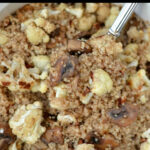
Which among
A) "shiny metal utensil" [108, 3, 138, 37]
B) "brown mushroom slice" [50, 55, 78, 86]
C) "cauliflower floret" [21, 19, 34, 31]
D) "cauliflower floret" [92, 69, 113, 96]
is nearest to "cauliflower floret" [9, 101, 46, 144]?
"brown mushroom slice" [50, 55, 78, 86]

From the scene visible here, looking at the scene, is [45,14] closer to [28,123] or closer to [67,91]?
[67,91]

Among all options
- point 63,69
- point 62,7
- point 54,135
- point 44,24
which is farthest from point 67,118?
point 62,7

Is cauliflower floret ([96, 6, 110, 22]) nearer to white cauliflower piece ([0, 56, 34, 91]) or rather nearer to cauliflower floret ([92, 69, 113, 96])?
cauliflower floret ([92, 69, 113, 96])

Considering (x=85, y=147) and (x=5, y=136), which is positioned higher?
(x=5, y=136)

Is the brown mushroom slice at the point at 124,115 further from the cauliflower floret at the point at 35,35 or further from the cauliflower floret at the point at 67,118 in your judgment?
the cauliflower floret at the point at 35,35

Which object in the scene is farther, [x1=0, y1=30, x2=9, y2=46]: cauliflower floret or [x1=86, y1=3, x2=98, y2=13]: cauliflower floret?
[x1=86, y1=3, x2=98, y2=13]: cauliflower floret

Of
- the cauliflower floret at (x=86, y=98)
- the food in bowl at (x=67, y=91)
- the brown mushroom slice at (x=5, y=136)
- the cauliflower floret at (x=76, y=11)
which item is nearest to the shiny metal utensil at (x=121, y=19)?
the food in bowl at (x=67, y=91)
